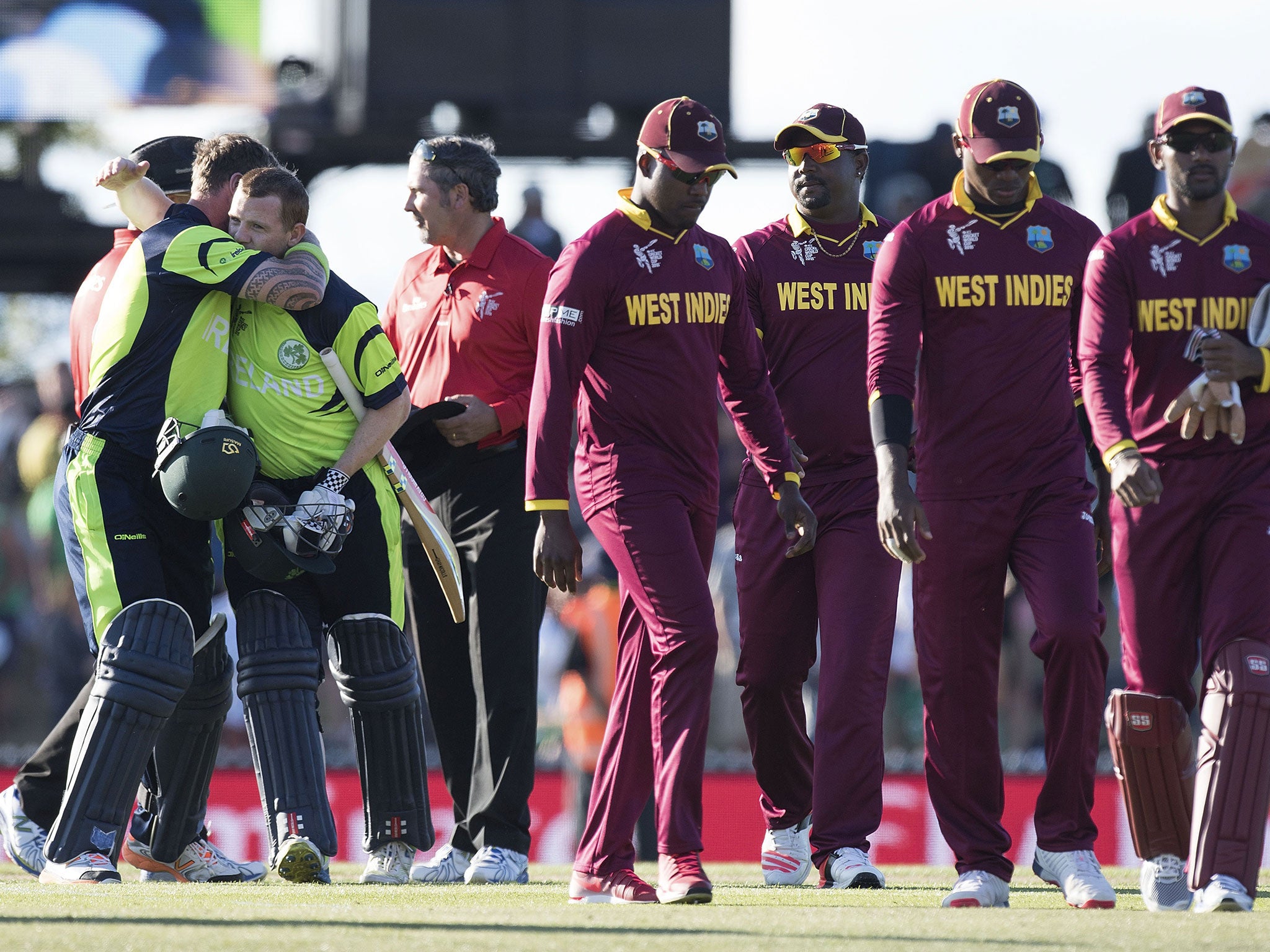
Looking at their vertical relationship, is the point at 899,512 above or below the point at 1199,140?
below

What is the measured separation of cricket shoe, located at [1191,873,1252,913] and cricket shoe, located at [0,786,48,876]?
3868mm

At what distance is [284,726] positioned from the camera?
604cm

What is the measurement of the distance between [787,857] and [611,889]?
134 centimetres

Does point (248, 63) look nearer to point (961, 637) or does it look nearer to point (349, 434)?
point (349, 434)

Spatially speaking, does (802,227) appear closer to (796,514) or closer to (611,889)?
(796,514)

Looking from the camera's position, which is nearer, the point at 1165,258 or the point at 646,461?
the point at 1165,258

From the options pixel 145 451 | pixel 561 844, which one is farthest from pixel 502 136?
pixel 145 451

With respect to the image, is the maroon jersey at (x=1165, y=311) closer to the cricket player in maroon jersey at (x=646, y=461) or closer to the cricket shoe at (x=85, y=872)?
the cricket player in maroon jersey at (x=646, y=461)

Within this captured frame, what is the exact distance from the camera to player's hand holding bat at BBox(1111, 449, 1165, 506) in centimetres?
547

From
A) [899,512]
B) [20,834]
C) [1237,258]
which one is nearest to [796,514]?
[899,512]

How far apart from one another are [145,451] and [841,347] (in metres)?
2.49

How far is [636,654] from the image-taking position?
5.93 m

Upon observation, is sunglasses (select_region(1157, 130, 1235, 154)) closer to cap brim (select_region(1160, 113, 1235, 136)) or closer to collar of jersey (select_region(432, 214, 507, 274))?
cap brim (select_region(1160, 113, 1235, 136))

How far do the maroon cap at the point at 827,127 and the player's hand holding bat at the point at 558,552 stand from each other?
1.82 m
